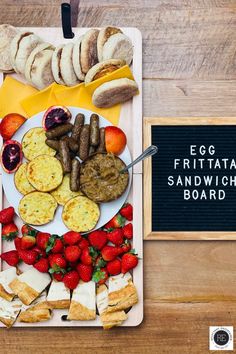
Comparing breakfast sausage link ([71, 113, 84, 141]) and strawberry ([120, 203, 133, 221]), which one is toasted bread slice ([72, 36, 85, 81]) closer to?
breakfast sausage link ([71, 113, 84, 141])

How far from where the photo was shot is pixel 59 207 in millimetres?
2119

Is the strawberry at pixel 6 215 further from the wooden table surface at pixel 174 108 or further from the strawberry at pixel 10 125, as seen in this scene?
the wooden table surface at pixel 174 108

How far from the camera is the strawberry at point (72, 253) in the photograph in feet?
6.81

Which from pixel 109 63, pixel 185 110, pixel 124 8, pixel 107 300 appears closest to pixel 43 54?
pixel 109 63

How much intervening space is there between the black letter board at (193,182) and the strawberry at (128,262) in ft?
0.33

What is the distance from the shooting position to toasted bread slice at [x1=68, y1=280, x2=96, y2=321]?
6.79ft

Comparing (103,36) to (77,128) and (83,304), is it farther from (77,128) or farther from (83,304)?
(83,304)

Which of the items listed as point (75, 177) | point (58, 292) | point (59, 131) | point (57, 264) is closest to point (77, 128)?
point (59, 131)

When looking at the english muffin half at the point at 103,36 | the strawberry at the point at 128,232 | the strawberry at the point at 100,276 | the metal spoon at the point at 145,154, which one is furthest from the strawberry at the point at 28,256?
the english muffin half at the point at 103,36

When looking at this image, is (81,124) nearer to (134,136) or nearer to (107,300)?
(134,136)

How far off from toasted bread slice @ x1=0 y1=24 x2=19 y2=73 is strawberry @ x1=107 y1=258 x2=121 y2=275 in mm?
811

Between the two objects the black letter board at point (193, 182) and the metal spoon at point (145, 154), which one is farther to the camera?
the black letter board at point (193, 182)

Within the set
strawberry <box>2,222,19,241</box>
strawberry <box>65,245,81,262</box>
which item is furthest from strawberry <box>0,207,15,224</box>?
strawberry <box>65,245,81,262</box>

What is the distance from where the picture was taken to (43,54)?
2.09 meters
